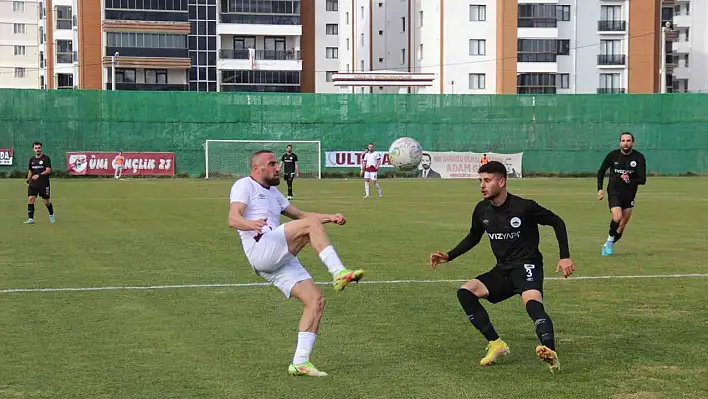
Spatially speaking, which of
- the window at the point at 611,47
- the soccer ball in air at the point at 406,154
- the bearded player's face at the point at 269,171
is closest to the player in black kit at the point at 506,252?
the bearded player's face at the point at 269,171

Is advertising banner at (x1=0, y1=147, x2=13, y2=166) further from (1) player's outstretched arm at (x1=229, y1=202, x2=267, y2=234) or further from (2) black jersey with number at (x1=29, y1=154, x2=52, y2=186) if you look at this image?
(1) player's outstretched arm at (x1=229, y1=202, x2=267, y2=234)

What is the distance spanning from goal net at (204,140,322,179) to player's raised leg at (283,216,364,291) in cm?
4514

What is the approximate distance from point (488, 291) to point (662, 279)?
5.92m

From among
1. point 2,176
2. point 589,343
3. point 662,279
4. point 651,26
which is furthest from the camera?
point 651,26

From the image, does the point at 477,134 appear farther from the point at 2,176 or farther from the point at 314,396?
the point at 314,396

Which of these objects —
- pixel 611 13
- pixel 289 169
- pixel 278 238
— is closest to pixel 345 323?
pixel 278 238

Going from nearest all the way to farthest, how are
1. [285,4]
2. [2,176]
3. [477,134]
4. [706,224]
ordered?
[706,224] → [2,176] → [477,134] → [285,4]

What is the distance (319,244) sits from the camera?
767 centimetres

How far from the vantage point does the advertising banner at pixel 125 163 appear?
5197 centimetres

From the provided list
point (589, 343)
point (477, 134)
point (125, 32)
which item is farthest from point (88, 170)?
point (589, 343)

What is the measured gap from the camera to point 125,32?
81.7 m

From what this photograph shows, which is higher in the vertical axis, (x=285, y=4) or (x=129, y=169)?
(x=285, y=4)

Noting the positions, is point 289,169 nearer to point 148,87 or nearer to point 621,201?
point 621,201

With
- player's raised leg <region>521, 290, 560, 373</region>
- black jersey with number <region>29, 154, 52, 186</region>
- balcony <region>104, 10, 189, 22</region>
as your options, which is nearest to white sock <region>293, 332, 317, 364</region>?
player's raised leg <region>521, 290, 560, 373</region>
